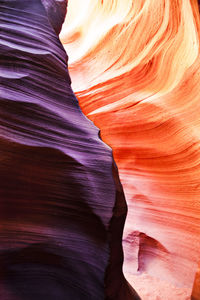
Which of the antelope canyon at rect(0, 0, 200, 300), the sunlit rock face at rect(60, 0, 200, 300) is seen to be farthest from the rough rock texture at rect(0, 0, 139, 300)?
the sunlit rock face at rect(60, 0, 200, 300)

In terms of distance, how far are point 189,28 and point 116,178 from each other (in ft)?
6.38

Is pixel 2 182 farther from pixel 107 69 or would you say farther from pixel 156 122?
pixel 107 69

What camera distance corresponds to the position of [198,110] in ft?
9.04

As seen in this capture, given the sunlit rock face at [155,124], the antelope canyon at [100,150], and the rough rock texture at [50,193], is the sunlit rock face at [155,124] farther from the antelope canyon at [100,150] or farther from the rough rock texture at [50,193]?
the rough rock texture at [50,193]

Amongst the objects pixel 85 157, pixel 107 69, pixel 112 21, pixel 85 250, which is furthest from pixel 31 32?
pixel 112 21

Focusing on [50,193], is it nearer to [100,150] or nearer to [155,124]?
[100,150]

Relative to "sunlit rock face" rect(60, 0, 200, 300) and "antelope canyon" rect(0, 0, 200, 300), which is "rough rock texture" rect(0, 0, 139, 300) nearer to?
"antelope canyon" rect(0, 0, 200, 300)

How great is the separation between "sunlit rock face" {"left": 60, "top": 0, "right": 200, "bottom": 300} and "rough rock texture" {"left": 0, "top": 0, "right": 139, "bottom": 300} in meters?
1.25

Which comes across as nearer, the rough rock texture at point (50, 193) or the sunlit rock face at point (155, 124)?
the rough rock texture at point (50, 193)

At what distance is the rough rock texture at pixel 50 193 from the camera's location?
1309 millimetres

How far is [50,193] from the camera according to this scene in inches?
56.1

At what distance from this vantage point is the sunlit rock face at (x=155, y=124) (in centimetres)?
277

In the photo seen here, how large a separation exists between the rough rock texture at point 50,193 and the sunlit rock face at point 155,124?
4.10 feet

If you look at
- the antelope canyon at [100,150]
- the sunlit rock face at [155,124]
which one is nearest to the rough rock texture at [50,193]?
the antelope canyon at [100,150]
